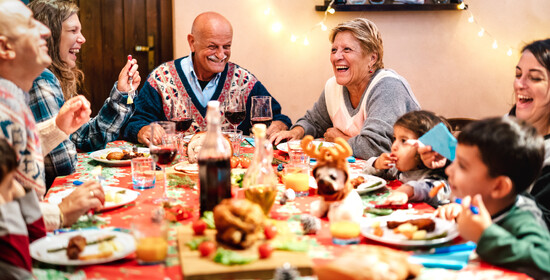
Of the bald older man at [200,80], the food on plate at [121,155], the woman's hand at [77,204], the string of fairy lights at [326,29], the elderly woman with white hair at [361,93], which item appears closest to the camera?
the woman's hand at [77,204]

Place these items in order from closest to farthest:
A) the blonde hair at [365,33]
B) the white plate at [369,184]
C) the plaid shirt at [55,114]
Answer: the white plate at [369,184] → the plaid shirt at [55,114] → the blonde hair at [365,33]

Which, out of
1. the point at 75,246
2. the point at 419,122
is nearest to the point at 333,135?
the point at 419,122

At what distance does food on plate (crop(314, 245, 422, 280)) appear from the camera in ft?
3.30

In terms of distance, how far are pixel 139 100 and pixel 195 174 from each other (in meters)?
1.45

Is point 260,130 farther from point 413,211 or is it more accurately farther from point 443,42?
point 443,42

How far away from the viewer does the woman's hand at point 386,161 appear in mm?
1918

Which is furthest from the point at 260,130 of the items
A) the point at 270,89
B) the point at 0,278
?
the point at 270,89

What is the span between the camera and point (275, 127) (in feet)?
9.98

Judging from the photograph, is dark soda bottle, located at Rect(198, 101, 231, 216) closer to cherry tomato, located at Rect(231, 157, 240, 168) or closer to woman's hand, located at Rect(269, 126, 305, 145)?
cherry tomato, located at Rect(231, 157, 240, 168)

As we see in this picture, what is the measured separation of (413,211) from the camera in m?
1.59

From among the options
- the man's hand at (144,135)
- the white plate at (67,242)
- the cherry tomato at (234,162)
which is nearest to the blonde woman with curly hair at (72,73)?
the man's hand at (144,135)

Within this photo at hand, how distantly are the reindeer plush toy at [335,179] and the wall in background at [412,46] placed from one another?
319 centimetres

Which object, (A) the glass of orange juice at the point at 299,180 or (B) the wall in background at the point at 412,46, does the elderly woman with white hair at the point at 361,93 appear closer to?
(A) the glass of orange juice at the point at 299,180

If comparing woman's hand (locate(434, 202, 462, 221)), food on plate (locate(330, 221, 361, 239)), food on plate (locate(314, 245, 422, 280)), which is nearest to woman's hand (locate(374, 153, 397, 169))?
woman's hand (locate(434, 202, 462, 221))
